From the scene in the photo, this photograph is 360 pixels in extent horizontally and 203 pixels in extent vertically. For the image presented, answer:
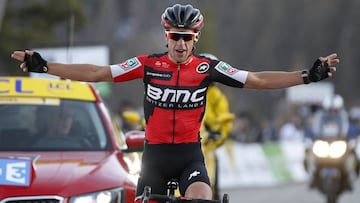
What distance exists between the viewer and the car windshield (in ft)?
28.3

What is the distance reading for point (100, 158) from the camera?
27.0 feet

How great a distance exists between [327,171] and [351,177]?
40 cm

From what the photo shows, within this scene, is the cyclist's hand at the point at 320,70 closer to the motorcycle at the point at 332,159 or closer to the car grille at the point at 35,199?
the car grille at the point at 35,199

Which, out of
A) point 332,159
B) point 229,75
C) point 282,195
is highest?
point 229,75

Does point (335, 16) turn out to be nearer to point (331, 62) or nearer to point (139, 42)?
point (139, 42)

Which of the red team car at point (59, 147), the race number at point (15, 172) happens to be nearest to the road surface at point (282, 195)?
the red team car at point (59, 147)

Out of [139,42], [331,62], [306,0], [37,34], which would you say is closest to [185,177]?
[331,62]

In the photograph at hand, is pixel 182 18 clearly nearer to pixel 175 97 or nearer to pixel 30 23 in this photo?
pixel 175 97

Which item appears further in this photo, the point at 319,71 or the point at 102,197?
the point at 102,197

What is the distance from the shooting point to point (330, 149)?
15.9 m

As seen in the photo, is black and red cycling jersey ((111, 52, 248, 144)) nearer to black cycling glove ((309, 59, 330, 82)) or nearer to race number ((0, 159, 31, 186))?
black cycling glove ((309, 59, 330, 82))

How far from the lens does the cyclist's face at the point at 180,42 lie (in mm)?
7020

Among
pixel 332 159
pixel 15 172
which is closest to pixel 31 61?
pixel 15 172

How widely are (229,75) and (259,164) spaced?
15273 millimetres
